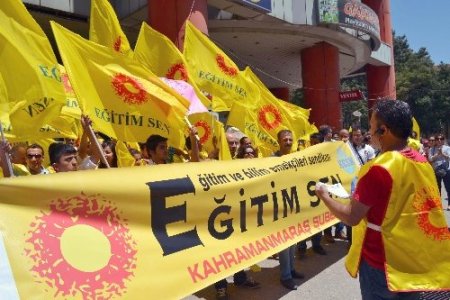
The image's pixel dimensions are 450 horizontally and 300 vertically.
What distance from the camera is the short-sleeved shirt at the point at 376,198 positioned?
7.64 ft

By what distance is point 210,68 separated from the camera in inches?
244

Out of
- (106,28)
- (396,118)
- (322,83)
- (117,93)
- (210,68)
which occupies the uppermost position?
(322,83)

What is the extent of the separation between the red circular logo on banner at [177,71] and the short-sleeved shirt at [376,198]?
3589mm

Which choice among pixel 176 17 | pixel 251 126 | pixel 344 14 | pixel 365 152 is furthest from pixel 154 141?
pixel 344 14

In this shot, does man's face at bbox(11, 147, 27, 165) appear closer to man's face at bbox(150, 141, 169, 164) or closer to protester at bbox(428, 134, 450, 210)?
man's face at bbox(150, 141, 169, 164)

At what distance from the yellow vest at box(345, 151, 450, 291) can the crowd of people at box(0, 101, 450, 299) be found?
0.05 metres

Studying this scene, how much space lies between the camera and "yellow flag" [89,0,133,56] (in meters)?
5.25

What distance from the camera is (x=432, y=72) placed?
54.1 meters

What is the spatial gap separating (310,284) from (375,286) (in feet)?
9.05

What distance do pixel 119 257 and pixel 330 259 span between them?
4.00m

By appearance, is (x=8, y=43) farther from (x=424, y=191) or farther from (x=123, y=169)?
(x=424, y=191)

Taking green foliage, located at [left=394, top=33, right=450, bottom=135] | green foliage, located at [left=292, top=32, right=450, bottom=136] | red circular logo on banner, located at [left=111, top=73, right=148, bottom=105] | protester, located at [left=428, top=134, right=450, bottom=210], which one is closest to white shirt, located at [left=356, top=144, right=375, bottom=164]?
protester, located at [left=428, top=134, right=450, bottom=210]

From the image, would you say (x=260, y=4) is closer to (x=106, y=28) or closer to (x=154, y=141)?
(x=106, y=28)

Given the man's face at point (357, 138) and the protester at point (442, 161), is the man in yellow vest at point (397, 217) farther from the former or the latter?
the protester at point (442, 161)
